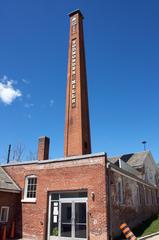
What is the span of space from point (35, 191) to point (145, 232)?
746cm

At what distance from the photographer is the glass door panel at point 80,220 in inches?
526

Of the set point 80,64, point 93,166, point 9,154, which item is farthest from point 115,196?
point 9,154

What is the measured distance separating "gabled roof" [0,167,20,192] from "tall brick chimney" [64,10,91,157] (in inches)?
249

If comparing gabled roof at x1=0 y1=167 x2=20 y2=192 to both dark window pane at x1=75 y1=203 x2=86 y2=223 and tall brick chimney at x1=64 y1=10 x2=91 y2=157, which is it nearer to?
dark window pane at x1=75 y1=203 x2=86 y2=223

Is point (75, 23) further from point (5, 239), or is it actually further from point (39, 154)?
point (5, 239)

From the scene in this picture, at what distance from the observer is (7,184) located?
52.7ft

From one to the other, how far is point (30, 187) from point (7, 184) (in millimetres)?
1526

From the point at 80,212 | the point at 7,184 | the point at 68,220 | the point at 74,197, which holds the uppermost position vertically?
the point at 7,184

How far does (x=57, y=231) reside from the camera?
1406 cm

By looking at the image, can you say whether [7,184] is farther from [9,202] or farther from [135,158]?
[135,158]

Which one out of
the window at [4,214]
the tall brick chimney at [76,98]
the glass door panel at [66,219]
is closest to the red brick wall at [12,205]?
the window at [4,214]

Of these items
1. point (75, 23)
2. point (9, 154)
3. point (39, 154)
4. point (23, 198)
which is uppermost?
point (75, 23)

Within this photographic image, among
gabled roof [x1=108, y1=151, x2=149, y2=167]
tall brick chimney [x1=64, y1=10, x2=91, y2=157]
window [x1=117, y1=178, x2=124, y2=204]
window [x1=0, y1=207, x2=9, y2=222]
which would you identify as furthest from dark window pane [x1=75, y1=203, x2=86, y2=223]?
gabled roof [x1=108, y1=151, x2=149, y2=167]

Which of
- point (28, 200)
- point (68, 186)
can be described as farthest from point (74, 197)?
point (28, 200)
